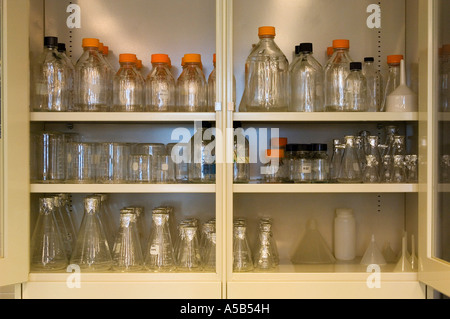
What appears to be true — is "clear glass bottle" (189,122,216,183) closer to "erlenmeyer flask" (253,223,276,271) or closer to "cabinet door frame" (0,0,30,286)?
"erlenmeyer flask" (253,223,276,271)

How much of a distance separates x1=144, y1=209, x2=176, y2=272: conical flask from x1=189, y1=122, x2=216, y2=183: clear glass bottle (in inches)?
7.7

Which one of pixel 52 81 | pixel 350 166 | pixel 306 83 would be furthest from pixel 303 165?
pixel 52 81

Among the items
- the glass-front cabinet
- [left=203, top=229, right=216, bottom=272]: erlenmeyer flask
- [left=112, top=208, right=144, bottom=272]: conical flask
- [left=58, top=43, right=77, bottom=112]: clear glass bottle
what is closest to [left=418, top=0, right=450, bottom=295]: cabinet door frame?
the glass-front cabinet

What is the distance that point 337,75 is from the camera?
181cm

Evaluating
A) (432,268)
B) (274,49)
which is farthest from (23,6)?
(432,268)

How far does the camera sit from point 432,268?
157 centimetres

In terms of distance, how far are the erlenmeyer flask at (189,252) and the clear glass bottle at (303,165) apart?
16.4 inches

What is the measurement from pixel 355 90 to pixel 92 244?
1.11m

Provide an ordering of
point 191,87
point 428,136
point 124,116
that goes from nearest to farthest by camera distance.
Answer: point 428,136
point 124,116
point 191,87

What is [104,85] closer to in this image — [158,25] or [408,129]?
[158,25]

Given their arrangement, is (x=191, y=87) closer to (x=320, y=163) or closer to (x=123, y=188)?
(x=123, y=188)

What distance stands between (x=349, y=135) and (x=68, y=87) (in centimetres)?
105

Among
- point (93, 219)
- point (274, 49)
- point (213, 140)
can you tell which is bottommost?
point (93, 219)

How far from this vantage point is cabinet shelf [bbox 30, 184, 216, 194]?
5.52 feet
